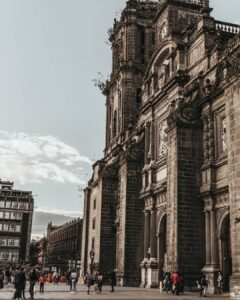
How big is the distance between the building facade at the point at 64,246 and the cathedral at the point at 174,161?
46.3m

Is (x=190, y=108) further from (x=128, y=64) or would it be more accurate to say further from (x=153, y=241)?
(x=128, y=64)

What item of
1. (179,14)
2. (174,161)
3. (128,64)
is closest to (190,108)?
(174,161)

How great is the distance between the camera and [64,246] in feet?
372

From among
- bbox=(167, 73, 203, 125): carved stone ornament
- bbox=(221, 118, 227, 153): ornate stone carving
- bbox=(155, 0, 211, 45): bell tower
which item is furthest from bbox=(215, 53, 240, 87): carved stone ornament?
bbox=(155, 0, 211, 45): bell tower

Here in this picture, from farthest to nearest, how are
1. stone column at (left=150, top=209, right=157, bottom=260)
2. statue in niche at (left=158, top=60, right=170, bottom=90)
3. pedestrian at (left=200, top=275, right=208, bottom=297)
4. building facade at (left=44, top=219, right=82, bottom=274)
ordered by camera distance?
building facade at (left=44, top=219, right=82, bottom=274) → statue in niche at (left=158, top=60, right=170, bottom=90) → stone column at (left=150, top=209, right=157, bottom=260) → pedestrian at (left=200, top=275, right=208, bottom=297)

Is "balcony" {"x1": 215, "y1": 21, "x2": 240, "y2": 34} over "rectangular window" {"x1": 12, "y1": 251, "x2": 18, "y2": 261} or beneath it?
over

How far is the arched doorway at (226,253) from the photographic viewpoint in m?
25.9

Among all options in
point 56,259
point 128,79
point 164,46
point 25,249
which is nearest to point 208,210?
point 164,46

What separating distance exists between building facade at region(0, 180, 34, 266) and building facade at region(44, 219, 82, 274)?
1042 cm

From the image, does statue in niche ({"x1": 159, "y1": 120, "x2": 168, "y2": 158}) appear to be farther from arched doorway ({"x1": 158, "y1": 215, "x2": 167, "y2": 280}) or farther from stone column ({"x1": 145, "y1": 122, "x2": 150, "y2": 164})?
arched doorway ({"x1": 158, "y1": 215, "x2": 167, "y2": 280})

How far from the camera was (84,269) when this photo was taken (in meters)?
50.4

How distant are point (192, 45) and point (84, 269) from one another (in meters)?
28.3

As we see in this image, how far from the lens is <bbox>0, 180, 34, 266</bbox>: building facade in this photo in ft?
314

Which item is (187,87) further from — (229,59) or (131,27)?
(131,27)
